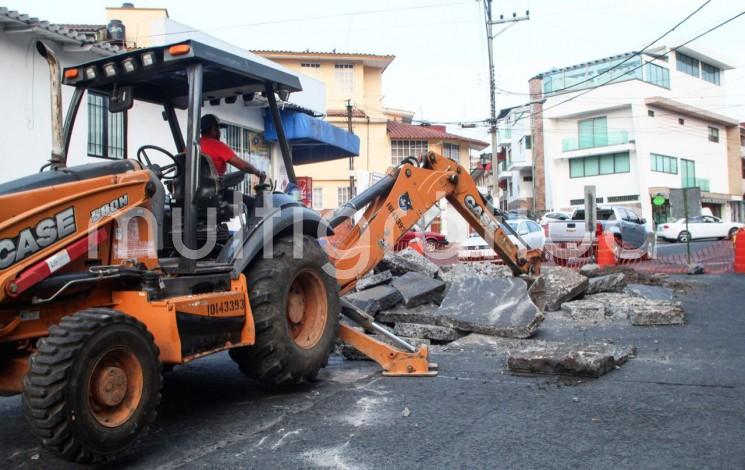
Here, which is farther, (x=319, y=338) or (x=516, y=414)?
(x=319, y=338)

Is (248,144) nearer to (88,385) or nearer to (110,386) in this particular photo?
(110,386)

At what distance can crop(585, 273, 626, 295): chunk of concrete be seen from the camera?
446 inches

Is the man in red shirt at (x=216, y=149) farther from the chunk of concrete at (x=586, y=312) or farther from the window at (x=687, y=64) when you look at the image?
the window at (x=687, y=64)

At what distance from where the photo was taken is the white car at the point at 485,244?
60.4 feet

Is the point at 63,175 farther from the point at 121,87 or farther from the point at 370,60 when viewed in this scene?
the point at 370,60

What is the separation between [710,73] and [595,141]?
548 inches

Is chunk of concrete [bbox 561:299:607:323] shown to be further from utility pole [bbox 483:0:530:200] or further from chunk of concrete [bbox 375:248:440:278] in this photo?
utility pole [bbox 483:0:530:200]

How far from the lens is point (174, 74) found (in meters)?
5.40

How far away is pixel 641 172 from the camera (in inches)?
1713

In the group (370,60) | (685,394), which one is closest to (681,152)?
(370,60)

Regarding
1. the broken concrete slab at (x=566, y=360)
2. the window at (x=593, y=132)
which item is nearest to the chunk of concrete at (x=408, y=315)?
the broken concrete slab at (x=566, y=360)

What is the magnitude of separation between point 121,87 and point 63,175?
150cm

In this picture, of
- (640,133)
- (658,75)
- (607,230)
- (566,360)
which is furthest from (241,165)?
(658,75)

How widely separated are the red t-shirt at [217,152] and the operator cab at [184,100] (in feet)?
0.57
